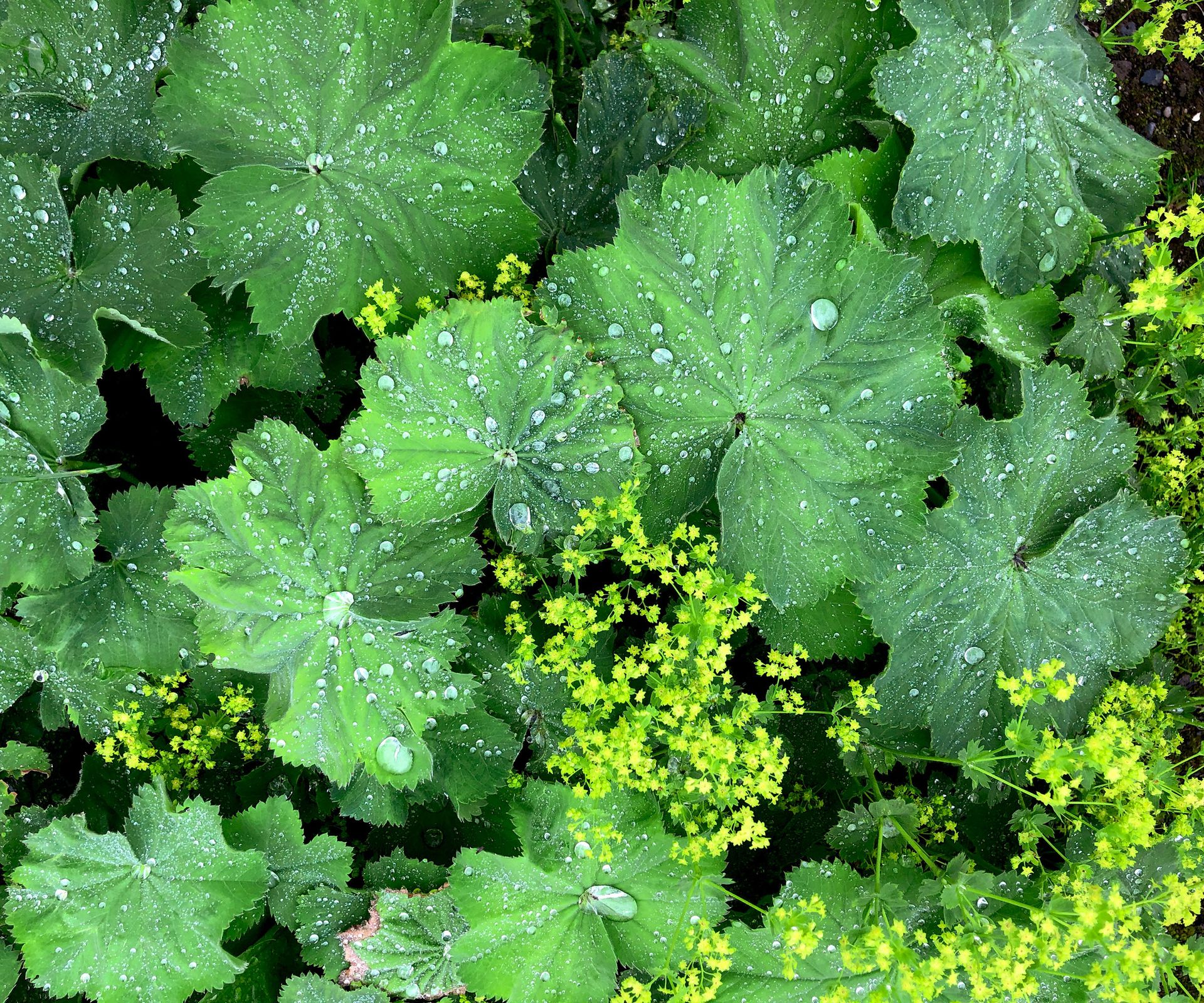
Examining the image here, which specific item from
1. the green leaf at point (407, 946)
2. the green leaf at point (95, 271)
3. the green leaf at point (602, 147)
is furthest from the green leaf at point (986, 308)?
the green leaf at point (407, 946)

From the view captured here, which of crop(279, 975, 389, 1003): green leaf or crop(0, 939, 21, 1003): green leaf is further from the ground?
crop(279, 975, 389, 1003): green leaf

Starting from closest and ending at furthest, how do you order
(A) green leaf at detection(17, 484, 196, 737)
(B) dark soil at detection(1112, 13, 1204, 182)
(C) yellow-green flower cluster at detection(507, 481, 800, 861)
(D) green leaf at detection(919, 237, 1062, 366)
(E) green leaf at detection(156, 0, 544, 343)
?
(C) yellow-green flower cluster at detection(507, 481, 800, 861) → (E) green leaf at detection(156, 0, 544, 343) → (A) green leaf at detection(17, 484, 196, 737) → (D) green leaf at detection(919, 237, 1062, 366) → (B) dark soil at detection(1112, 13, 1204, 182)

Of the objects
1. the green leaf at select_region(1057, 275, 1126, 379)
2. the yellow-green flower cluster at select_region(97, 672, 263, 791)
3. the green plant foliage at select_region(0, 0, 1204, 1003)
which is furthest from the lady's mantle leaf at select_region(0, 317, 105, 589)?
the green leaf at select_region(1057, 275, 1126, 379)

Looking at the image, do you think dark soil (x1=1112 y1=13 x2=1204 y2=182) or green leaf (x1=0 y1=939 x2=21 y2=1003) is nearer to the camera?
green leaf (x1=0 y1=939 x2=21 y2=1003)

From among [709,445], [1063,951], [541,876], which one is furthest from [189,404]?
[1063,951]

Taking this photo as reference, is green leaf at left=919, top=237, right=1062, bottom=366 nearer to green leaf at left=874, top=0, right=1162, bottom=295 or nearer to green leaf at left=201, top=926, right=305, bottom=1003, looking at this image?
green leaf at left=874, top=0, right=1162, bottom=295

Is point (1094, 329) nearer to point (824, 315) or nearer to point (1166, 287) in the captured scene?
point (1166, 287)
